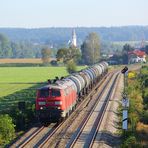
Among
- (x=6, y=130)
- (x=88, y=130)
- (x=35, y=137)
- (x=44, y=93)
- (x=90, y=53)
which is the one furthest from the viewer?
(x=90, y=53)

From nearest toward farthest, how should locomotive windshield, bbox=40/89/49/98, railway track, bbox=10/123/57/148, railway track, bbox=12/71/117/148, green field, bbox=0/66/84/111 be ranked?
railway track, bbox=10/123/57/148 → railway track, bbox=12/71/117/148 → locomotive windshield, bbox=40/89/49/98 → green field, bbox=0/66/84/111

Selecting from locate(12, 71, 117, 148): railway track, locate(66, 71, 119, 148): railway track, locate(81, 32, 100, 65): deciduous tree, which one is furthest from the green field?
locate(81, 32, 100, 65): deciduous tree

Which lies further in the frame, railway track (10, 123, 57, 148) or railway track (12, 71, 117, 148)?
railway track (12, 71, 117, 148)

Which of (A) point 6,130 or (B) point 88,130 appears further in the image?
(B) point 88,130

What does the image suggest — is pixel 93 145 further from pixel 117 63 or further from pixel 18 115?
pixel 117 63

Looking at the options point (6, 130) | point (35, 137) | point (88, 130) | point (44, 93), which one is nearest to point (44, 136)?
point (35, 137)

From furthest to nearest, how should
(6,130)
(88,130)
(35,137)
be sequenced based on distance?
1. (88,130)
2. (35,137)
3. (6,130)

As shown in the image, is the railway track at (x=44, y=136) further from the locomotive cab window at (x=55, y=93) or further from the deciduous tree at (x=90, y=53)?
the deciduous tree at (x=90, y=53)

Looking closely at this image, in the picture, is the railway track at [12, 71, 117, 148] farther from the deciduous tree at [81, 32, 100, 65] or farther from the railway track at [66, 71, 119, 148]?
the deciduous tree at [81, 32, 100, 65]

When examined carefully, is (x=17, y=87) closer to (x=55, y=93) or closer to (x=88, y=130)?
(x=55, y=93)

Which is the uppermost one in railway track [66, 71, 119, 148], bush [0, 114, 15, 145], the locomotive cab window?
the locomotive cab window

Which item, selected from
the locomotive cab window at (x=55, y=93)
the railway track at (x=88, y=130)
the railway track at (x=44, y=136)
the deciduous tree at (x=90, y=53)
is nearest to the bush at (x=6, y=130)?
the railway track at (x=44, y=136)

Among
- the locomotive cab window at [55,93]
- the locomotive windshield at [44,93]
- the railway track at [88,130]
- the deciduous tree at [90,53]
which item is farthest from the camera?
the deciduous tree at [90,53]

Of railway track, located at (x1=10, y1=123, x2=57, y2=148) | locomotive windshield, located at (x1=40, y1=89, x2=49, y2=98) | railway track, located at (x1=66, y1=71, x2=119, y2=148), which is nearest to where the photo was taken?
railway track, located at (x1=10, y1=123, x2=57, y2=148)
